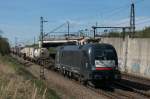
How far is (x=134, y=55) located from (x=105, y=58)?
62.6ft

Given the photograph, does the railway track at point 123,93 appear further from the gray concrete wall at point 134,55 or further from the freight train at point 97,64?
the gray concrete wall at point 134,55

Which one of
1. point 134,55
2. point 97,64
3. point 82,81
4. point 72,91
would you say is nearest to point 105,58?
point 97,64

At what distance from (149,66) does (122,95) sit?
1866 centimetres

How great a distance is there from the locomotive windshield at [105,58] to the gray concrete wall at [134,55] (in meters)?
14.5

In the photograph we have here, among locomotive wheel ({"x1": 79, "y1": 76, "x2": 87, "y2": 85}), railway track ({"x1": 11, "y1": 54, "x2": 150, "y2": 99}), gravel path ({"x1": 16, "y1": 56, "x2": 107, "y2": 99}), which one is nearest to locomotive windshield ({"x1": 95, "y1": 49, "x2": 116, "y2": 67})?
railway track ({"x1": 11, "y1": 54, "x2": 150, "y2": 99})

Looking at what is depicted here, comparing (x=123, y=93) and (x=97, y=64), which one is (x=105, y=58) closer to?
(x=97, y=64)

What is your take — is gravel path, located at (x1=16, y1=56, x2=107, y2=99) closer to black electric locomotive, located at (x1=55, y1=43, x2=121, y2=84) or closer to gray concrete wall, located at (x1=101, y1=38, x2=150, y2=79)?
black electric locomotive, located at (x1=55, y1=43, x2=121, y2=84)

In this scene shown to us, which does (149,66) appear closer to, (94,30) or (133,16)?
(133,16)

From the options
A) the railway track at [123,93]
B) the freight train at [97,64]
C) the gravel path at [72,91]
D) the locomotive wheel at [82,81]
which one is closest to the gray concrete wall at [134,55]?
the locomotive wheel at [82,81]

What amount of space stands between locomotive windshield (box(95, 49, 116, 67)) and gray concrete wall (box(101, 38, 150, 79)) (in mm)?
14458

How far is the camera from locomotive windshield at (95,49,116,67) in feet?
105

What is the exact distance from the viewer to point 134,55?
5078cm

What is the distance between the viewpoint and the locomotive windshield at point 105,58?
31884mm

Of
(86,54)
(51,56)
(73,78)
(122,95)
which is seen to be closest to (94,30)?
(51,56)
